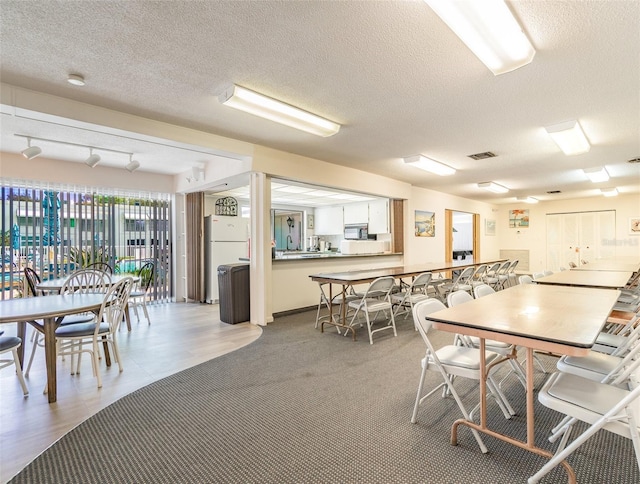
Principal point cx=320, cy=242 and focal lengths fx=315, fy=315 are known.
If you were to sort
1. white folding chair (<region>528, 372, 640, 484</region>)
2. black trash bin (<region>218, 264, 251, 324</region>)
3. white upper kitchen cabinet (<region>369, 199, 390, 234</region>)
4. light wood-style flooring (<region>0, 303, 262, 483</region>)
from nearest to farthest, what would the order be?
white folding chair (<region>528, 372, 640, 484</region>)
light wood-style flooring (<region>0, 303, 262, 483</region>)
black trash bin (<region>218, 264, 251, 324</region>)
white upper kitchen cabinet (<region>369, 199, 390, 234</region>)

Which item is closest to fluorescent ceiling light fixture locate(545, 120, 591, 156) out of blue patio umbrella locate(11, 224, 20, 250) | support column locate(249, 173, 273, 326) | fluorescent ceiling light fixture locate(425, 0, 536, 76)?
fluorescent ceiling light fixture locate(425, 0, 536, 76)

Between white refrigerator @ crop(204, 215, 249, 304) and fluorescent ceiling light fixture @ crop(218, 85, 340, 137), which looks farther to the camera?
white refrigerator @ crop(204, 215, 249, 304)

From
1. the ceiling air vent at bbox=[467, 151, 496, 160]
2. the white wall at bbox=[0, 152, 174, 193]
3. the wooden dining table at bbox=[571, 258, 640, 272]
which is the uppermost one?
the ceiling air vent at bbox=[467, 151, 496, 160]

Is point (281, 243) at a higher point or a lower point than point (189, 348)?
higher

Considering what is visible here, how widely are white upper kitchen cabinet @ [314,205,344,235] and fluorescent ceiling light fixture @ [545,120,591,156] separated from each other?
213 inches

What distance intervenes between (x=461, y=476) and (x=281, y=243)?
8.69 m

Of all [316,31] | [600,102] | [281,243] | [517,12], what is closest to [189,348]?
[316,31]

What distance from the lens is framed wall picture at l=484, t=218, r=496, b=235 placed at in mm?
10961

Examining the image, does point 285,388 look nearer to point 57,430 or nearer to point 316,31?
point 57,430

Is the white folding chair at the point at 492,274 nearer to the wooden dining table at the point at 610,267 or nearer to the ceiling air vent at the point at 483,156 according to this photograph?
the wooden dining table at the point at 610,267

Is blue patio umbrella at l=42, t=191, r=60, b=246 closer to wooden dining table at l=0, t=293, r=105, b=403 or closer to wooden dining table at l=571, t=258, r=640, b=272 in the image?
wooden dining table at l=0, t=293, r=105, b=403

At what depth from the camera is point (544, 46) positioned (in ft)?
7.38

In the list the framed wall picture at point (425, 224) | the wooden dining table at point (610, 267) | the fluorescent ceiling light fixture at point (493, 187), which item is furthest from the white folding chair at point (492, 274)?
the fluorescent ceiling light fixture at point (493, 187)

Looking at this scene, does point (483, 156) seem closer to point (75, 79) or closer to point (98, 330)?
point (75, 79)
